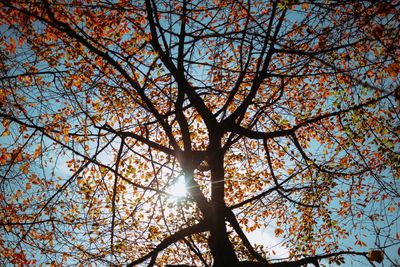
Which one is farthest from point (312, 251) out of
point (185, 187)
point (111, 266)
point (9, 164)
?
point (9, 164)

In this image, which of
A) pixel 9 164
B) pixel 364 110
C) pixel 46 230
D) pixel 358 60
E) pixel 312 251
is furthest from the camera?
pixel 312 251

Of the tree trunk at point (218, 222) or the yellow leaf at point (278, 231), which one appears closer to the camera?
the tree trunk at point (218, 222)

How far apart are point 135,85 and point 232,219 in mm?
3880

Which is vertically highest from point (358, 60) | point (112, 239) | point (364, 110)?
point (358, 60)

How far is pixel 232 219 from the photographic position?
671 cm

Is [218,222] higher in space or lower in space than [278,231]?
lower

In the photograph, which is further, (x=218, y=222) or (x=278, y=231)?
(x=278, y=231)

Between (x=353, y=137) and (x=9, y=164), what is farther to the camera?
(x=353, y=137)

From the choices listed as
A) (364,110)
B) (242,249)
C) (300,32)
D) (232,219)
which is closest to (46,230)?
(232,219)

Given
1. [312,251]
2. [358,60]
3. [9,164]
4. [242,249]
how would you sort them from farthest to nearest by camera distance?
[312,251]
[242,249]
[358,60]
[9,164]

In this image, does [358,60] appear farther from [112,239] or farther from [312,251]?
[112,239]

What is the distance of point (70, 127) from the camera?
7.02 meters

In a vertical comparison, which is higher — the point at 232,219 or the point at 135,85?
the point at 135,85

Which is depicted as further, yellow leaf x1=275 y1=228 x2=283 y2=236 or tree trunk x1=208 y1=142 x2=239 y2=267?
yellow leaf x1=275 y1=228 x2=283 y2=236
